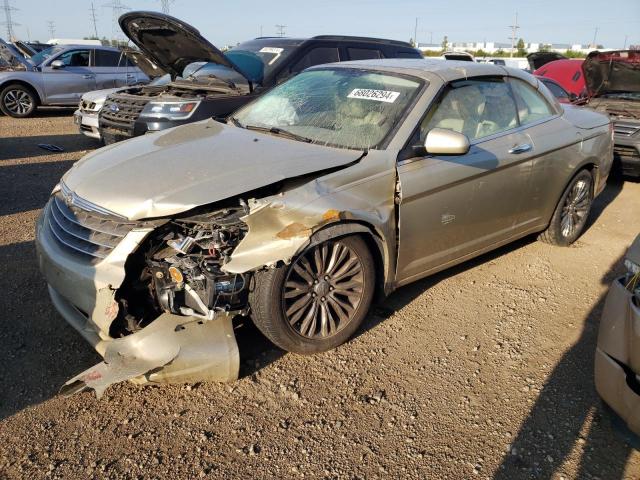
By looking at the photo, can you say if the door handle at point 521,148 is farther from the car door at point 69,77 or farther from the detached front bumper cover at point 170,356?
the car door at point 69,77

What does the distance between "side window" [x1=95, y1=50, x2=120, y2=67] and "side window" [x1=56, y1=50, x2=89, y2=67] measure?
25cm

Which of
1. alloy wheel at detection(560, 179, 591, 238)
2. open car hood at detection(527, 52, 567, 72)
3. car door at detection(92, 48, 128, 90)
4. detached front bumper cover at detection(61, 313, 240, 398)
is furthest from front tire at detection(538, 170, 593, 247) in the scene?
car door at detection(92, 48, 128, 90)

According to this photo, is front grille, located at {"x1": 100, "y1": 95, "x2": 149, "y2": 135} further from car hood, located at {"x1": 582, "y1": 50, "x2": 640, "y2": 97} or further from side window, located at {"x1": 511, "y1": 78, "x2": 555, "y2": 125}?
car hood, located at {"x1": 582, "y1": 50, "x2": 640, "y2": 97}

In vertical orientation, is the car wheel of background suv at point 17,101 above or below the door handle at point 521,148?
below

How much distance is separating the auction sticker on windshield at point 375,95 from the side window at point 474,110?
0.96ft

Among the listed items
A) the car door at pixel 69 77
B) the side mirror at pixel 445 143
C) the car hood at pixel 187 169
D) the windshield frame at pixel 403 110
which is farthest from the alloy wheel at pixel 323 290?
the car door at pixel 69 77

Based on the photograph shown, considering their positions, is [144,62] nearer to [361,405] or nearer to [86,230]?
[86,230]

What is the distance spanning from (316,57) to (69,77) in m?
7.54

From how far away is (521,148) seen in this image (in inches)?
162

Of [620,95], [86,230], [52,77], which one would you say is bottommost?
[52,77]

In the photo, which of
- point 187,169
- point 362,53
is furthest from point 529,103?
point 362,53

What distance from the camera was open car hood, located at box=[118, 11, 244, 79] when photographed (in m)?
6.07

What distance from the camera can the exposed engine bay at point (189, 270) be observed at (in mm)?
2785

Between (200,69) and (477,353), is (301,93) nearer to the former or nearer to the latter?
(477,353)
